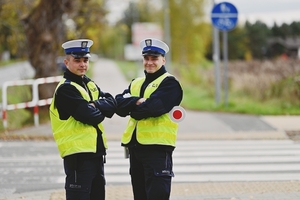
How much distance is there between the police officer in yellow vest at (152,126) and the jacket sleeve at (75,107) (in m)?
0.40

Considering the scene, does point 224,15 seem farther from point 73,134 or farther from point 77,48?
point 73,134

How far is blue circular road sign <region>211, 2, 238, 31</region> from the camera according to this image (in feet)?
56.5

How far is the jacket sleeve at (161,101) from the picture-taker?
5.45 metres

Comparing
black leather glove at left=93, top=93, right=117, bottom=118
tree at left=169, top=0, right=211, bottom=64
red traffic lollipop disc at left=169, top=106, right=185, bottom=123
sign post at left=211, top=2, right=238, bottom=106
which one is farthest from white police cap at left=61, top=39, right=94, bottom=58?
tree at left=169, top=0, right=211, bottom=64

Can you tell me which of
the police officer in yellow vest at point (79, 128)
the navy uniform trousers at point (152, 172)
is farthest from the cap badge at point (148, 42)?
the navy uniform trousers at point (152, 172)

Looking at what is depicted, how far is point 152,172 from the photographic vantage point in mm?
5465

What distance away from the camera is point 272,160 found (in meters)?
10.2

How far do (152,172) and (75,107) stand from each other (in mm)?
932

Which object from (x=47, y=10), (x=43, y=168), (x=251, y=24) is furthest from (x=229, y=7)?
(x=251, y=24)

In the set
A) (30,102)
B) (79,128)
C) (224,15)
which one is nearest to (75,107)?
(79,128)

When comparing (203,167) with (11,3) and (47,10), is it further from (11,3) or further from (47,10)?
(11,3)

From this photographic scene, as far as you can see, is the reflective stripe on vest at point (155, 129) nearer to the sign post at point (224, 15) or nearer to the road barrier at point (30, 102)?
the road barrier at point (30, 102)

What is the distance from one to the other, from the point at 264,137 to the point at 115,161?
3.93 m

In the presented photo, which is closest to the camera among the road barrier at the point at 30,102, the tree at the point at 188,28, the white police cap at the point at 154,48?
the white police cap at the point at 154,48
